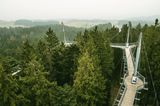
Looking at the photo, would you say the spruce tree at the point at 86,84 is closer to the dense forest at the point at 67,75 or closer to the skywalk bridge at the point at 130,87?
the dense forest at the point at 67,75

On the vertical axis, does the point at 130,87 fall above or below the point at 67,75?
above

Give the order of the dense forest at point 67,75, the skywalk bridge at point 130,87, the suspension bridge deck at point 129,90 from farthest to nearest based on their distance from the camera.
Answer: the skywalk bridge at point 130,87 → the suspension bridge deck at point 129,90 → the dense forest at point 67,75

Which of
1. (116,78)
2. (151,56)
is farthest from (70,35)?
(151,56)

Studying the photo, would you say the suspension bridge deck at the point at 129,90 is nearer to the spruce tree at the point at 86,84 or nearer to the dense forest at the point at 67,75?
the dense forest at the point at 67,75

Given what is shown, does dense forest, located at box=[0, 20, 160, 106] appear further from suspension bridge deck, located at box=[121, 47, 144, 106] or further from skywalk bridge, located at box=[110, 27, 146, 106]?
suspension bridge deck, located at box=[121, 47, 144, 106]

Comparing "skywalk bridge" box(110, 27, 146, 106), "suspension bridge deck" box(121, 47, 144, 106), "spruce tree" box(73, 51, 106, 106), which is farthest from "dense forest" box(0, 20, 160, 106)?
"suspension bridge deck" box(121, 47, 144, 106)

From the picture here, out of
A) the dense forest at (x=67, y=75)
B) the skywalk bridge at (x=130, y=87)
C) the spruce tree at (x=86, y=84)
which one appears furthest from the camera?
the spruce tree at (x=86, y=84)

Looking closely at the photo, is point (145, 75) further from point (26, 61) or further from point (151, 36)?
point (26, 61)

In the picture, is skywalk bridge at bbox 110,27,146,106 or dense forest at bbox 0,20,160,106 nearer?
dense forest at bbox 0,20,160,106

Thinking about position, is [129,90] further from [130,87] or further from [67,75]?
[67,75]

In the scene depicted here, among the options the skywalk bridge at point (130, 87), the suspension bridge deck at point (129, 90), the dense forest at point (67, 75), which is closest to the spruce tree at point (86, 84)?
the dense forest at point (67, 75)

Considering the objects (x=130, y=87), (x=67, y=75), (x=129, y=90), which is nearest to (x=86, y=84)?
(x=129, y=90)

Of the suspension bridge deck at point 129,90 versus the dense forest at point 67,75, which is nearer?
the dense forest at point 67,75
